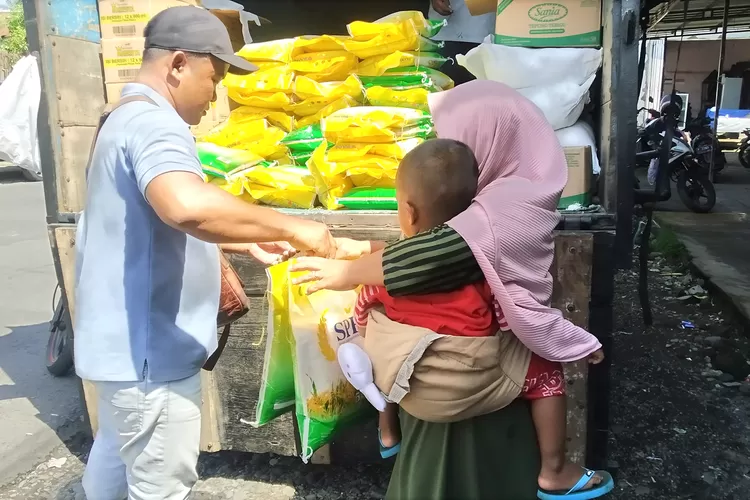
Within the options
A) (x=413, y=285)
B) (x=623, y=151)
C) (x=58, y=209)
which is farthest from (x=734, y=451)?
(x=58, y=209)

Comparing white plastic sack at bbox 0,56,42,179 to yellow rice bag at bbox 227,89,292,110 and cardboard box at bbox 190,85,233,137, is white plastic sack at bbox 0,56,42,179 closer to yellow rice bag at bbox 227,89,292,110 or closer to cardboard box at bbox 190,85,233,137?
cardboard box at bbox 190,85,233,137

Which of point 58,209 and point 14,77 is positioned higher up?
point 14,77

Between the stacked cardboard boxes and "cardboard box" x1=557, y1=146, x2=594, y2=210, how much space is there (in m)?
1.80

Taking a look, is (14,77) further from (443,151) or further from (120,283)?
(443,151)

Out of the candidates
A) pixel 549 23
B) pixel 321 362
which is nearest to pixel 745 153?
pixel 549 23

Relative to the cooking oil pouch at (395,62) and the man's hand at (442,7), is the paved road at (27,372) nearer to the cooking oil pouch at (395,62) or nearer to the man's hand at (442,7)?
the cooking oil pouch at (395,62)

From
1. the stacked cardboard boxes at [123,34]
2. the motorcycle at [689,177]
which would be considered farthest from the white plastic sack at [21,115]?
the motorcycle at [689,177]

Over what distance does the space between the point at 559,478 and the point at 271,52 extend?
86.8 inches

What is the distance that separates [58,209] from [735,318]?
4505 millimetres

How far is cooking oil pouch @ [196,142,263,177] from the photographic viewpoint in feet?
8.79

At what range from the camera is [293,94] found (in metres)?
2.93

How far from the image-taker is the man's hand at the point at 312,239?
1.74 meters

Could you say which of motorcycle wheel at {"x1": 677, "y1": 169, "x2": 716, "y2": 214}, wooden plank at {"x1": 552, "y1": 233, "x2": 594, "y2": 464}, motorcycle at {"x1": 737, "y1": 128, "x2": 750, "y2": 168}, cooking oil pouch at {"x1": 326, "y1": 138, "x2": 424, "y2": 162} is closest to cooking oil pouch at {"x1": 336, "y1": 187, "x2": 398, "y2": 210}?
cooking oil pouch at {"x1": 326, "y1": 138, "x2": 424, "y2": 162}

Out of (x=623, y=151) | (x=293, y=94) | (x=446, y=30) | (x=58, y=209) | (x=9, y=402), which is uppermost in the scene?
(x=446, y=30)
